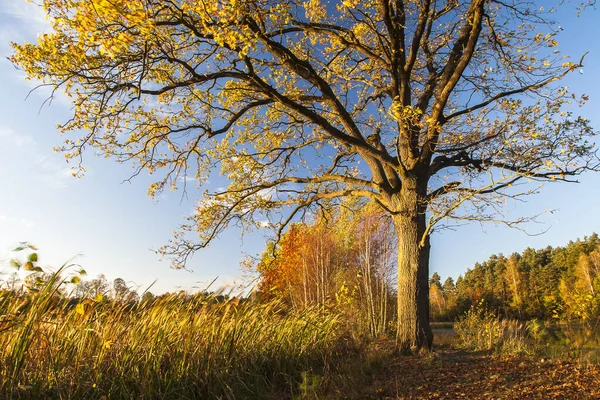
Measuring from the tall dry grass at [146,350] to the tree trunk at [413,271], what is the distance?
1569 mm

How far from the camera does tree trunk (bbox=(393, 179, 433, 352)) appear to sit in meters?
6.61

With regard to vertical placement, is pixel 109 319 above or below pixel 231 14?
below

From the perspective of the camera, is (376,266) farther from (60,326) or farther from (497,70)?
(60,326)

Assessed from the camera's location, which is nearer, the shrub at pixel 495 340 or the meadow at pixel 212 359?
the meadow at pixel 212 359

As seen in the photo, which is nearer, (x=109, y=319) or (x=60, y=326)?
(x=60, y=326)

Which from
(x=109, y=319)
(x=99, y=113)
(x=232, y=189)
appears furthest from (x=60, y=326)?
(x=232, y=189)

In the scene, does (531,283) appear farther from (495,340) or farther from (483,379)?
(483,379)

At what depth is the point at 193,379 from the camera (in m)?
4.13

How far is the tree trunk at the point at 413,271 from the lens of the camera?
6.61 metres

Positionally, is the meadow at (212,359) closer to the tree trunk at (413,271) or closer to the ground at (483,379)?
the ground at (483,379)

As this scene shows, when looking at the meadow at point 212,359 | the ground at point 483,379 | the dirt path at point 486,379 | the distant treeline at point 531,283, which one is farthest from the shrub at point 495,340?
the distant treeline at point 531,283

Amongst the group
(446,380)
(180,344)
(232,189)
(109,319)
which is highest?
(232,189)

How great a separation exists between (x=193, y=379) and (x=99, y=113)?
4556mm

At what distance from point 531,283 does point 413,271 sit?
1829 inches
